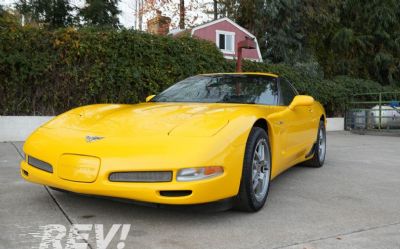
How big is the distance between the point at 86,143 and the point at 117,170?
35cm

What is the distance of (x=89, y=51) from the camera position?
8680 mm

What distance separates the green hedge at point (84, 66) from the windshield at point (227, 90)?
4491 millimetres

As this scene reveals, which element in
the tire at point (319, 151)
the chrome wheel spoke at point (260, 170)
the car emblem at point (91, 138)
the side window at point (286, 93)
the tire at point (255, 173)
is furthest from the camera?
the tire at point (319, 151)

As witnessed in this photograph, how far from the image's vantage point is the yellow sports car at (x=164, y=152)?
9.18 feet

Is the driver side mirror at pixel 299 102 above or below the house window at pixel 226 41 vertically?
below

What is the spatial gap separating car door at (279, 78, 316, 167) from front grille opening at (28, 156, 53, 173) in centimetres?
215

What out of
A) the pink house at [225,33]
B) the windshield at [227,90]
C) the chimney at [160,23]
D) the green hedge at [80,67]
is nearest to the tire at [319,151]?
the windshield at [227,90]

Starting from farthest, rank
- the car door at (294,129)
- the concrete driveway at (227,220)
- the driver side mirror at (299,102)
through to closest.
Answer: the driver side mirror at (299,102) < the car door at (294,129) < the concrete driveway at (227,220)

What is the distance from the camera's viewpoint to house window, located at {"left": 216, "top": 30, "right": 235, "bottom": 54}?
26438 mm

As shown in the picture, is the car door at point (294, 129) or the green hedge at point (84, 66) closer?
the car door at point (294, 129)

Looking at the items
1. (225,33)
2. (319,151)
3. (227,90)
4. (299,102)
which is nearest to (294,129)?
(299,102)

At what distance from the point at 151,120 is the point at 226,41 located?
79.0 ft

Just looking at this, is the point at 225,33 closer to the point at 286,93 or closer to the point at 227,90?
the point at 286,93

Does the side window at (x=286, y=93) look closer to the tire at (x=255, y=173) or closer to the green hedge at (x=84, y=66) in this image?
the tire at (x=255, y=173)
